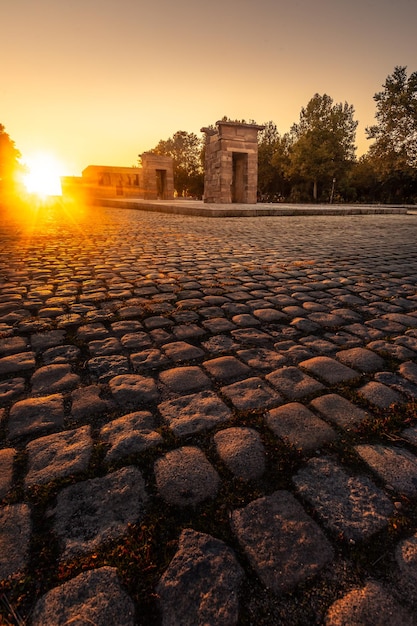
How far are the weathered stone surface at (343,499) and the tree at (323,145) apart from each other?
39.3 m

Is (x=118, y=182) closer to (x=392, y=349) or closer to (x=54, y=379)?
(x=54, y=379)

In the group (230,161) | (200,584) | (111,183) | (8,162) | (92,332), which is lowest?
(200,584)

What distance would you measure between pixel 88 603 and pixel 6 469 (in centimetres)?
60

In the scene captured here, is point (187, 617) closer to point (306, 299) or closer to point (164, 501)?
point (164, 501)

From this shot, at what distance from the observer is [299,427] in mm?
1378

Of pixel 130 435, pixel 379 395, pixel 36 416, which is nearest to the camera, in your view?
pixel 130 435

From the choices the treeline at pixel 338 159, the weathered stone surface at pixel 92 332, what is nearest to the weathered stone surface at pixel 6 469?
the weathered stone surface at pixel 92 332

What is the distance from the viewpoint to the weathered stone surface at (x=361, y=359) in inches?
73.9

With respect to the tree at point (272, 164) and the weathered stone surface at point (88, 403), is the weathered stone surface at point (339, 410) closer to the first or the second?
the weathered stone surface at point (88, 403)

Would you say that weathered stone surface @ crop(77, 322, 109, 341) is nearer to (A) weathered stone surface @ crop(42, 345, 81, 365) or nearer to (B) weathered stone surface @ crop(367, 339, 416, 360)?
(A) weathered stone surface @ crop(42, 345, 81, 365)

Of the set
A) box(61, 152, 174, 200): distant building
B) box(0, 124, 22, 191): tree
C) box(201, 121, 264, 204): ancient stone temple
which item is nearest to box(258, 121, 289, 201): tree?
box(61, 152, 174, 200): distant building

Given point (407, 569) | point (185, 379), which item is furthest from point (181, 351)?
point (407, 569)

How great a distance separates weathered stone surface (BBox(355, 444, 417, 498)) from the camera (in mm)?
1110

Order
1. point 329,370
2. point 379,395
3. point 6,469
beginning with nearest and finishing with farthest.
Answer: point 6,469
point 379,395
point 329,370
